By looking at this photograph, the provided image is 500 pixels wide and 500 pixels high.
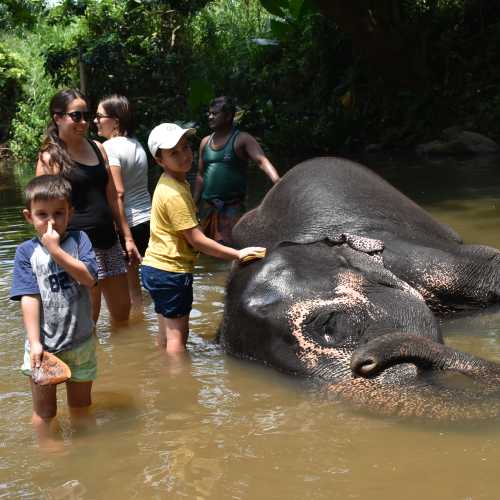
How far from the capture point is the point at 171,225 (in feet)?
16.0

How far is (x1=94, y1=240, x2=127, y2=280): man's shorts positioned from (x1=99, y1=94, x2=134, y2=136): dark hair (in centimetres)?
90

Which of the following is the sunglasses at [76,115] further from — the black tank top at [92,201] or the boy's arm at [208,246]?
the boy's arm at [208,246]

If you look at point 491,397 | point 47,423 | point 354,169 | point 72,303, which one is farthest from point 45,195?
point 354,169

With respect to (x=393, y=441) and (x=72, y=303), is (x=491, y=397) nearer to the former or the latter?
(x=393, y=441)

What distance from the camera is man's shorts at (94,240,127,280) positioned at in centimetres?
552

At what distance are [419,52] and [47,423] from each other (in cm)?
1279

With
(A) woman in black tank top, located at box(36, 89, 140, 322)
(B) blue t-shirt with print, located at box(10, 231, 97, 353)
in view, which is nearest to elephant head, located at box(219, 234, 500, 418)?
(A) woman in black tank top, located at box(36, 89, 140, 322)

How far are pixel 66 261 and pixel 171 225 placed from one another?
121 centimetres

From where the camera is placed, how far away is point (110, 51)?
1998cm

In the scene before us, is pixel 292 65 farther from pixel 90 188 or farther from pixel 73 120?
pixel 73 120

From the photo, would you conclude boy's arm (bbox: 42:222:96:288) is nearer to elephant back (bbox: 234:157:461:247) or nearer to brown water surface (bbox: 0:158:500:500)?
brown water surface (bbox: 0:158:500:500)

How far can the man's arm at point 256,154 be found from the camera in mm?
6625

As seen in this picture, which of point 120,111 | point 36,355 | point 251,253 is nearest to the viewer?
point 36,355

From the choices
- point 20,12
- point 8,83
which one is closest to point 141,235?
point 20,12
